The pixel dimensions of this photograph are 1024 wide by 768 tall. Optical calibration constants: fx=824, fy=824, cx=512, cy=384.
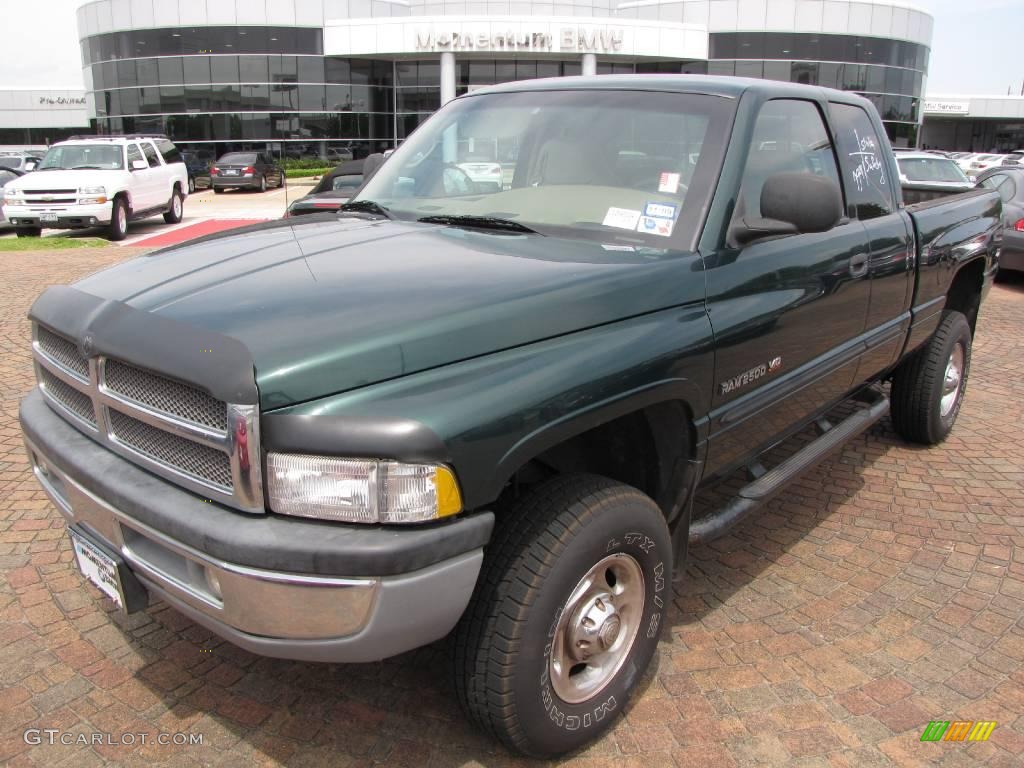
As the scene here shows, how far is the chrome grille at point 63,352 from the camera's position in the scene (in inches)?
96.7

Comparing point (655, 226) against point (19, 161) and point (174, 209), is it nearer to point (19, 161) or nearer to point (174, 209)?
point (174, 209)

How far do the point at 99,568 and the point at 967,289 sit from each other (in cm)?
517

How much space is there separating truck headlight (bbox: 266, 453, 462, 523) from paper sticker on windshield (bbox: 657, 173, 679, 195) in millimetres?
1511

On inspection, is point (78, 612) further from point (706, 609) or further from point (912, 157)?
point (912, 157)

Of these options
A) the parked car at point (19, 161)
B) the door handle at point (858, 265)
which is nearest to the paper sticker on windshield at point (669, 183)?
the door handle at point (858, 265)

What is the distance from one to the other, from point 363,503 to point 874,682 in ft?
6.60

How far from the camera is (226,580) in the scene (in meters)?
1.97

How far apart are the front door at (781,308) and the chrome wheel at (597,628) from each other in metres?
0.60

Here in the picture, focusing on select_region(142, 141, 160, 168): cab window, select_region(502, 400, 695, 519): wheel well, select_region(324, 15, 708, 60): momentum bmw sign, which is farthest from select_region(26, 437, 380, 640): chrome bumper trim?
select_region(324, 15, 708, 60): momentum bmw sign

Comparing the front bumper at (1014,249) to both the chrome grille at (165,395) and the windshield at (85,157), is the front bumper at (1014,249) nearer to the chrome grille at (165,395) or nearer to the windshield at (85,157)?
the chrome grille at (165,395)

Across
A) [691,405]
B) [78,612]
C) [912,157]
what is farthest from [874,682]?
[912,157]

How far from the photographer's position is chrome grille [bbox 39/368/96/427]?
8.13ft

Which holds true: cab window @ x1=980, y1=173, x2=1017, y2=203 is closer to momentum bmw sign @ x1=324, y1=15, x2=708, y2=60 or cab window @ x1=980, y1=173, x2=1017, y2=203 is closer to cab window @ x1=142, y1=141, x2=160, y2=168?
cab window @ x1=142, y1=141, x2=160, y2=168

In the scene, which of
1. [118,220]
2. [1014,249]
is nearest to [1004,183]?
[1014,249]
